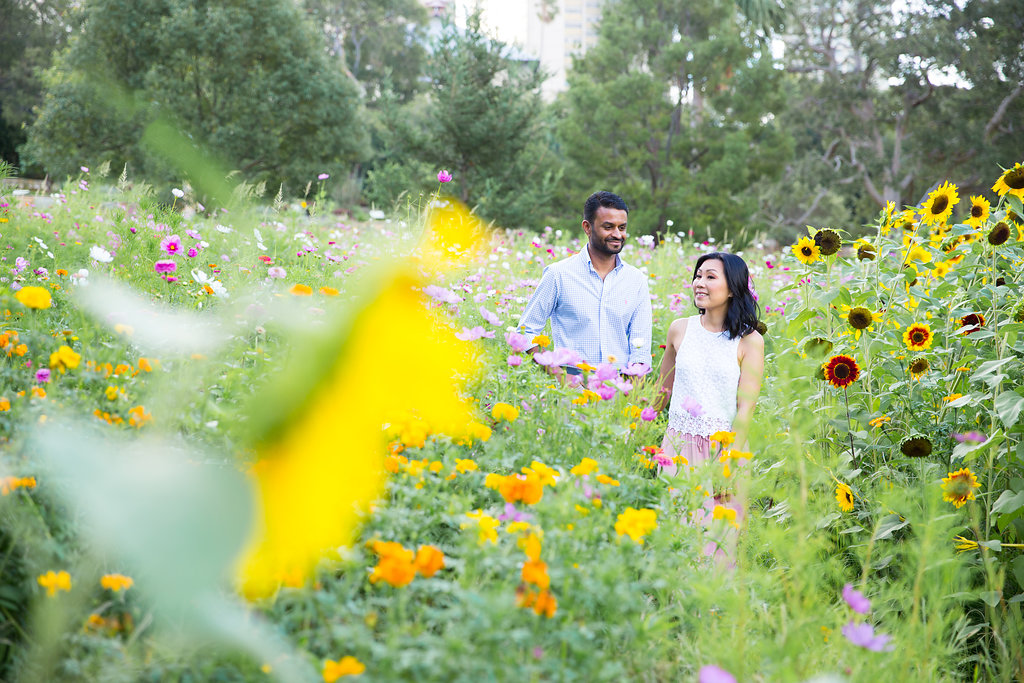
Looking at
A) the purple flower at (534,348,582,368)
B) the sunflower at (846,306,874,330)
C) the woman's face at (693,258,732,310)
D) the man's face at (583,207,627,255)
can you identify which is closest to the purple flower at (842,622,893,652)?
the purple flower at (534,348,582,368)

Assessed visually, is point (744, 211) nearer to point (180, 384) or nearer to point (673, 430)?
point (673, 430)

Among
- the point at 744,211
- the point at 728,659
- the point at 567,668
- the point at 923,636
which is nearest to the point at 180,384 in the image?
the point at 567,668

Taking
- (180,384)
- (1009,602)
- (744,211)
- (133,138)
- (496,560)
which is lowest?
(1009,602)

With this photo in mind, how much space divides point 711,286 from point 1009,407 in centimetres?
104

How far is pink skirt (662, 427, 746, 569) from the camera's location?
1785 mm

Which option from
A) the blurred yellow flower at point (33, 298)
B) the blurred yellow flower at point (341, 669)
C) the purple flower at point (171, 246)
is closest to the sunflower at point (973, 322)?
the blurred yellow flower at point (341, 669)

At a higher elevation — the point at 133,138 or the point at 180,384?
the point at 133,138

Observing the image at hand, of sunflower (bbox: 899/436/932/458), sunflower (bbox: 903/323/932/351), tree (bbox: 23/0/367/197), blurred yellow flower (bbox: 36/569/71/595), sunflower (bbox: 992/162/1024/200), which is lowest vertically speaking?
blurred yellow flower (bbox: 36/569/71/595)

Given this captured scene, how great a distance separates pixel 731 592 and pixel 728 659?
6.9 inches

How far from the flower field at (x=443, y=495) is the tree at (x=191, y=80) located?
1254 centimetres

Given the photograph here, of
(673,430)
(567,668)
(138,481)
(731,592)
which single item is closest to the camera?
(138,481)

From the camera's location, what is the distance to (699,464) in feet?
7.09

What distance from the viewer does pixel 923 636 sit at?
1.50 m

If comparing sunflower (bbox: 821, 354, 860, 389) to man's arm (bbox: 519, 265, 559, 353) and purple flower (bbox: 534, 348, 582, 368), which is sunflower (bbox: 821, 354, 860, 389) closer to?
purple flower (bbox: 534, 348, 582, 368)
